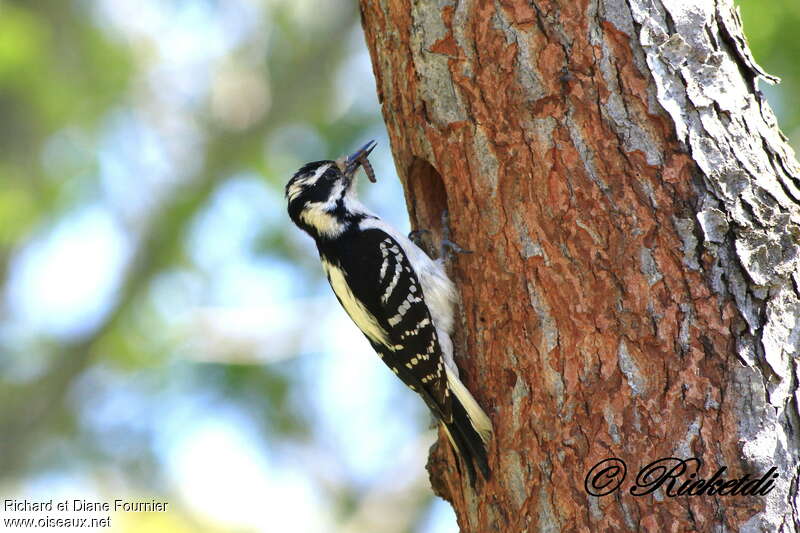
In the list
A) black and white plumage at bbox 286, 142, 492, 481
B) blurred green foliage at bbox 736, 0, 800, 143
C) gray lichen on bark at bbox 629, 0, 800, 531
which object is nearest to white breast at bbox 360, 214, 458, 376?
black and white plumage at bbox 286, 142, 492, 481

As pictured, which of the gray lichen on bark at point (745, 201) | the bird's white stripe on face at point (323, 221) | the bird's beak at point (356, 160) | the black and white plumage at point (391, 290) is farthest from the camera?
the bird's beak at point (356, 160)

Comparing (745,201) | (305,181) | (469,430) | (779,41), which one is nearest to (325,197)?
(305,181)

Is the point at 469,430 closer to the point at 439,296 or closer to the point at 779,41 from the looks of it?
the point at 439,296

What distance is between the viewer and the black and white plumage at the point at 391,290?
4016 mm

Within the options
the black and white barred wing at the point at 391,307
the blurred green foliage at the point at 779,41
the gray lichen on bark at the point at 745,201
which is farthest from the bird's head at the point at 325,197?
the blurred green foliage at the point at 779,41

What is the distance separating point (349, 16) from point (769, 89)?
3824 millimetres

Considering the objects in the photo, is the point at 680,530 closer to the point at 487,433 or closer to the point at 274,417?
the point at 487,433

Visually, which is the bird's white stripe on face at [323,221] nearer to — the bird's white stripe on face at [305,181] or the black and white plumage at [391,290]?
the black and white plumage at [391,290]

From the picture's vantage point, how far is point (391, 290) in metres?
4.62

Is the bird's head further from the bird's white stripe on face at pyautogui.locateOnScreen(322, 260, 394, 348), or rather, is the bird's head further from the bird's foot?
the bird's foot

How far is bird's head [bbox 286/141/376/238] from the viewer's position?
199 inches

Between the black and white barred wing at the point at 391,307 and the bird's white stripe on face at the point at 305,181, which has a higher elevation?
the bird's white stripe on face at the point at 305,181

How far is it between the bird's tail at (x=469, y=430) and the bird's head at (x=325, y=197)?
4.66 feet

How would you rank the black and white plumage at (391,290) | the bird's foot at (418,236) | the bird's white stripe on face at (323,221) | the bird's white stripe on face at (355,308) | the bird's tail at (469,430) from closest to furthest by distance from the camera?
1. the bird's tail at (469,430)
2. the black and white plumage at (391,290)
3. the bird's foot at (418,236)
4. the bird's white stripe on face at (355,308)
5. the bird's white stripe on face at (323,221)
